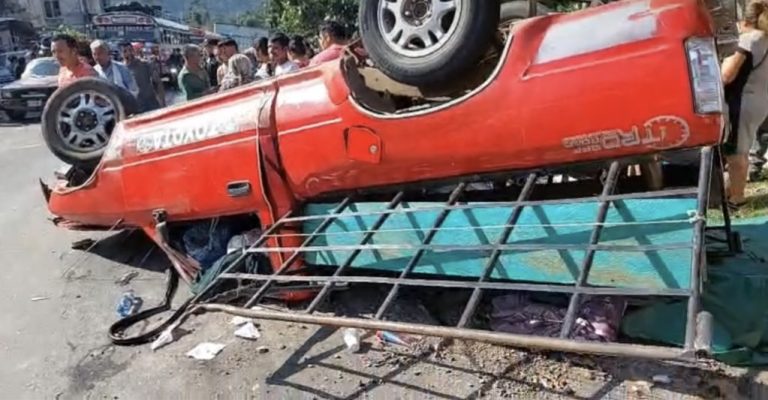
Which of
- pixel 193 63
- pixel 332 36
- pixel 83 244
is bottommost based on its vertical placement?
pixel 83 244

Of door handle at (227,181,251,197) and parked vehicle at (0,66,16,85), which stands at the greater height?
door handle at (227,181,251,197)

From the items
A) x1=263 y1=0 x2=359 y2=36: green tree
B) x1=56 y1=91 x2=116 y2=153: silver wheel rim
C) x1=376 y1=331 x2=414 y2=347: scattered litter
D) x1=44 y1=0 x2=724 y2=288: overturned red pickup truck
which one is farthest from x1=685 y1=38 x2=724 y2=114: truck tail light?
x1=263 y1=0 x2=359 y2=36: green tree

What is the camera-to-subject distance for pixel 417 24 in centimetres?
337

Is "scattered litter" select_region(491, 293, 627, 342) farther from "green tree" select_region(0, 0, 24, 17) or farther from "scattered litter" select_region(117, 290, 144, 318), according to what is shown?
"green tree" select_region(0, 0, 24, 17)

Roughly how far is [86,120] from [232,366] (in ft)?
8.08

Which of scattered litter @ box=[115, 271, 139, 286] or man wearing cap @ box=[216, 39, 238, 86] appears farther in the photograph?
man wearing cap @ box=[216, 39, 238, 86]

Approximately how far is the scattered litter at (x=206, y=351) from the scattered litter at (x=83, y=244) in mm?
2062

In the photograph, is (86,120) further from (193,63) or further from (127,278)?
(193,63)

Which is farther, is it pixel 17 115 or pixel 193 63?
pixel 17 115

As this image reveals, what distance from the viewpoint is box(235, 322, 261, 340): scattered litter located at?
Result: 12.0 ft

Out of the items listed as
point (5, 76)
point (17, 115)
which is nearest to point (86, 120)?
point (17, 115)

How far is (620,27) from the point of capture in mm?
2996

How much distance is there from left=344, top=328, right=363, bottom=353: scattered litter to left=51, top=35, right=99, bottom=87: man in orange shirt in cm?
347

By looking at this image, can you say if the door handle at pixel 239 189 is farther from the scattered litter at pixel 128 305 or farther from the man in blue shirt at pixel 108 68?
the man in blue shirt at pixel 108 68
